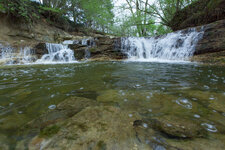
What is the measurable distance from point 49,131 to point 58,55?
891cm

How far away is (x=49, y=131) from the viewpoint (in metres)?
0.88

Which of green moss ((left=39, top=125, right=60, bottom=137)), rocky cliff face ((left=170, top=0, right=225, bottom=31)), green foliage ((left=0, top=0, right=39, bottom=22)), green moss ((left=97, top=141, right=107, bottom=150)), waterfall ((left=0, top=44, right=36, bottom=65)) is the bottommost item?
green moss ((left=97, top=141, right=107, bottom=150))

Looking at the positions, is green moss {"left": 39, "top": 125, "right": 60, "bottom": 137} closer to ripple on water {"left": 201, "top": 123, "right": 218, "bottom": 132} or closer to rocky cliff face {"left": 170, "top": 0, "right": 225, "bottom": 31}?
ripple on water {"left": 201, "top": 123, "right": 218, "bottom": 132}

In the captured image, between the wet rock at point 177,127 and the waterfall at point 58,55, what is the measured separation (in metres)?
8.66

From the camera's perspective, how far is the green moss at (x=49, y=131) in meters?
0.84

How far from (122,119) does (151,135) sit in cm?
29

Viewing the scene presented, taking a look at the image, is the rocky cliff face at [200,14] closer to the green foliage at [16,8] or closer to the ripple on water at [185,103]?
the ripple on water at [185,103]

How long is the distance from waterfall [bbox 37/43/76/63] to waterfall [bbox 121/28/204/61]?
463cm

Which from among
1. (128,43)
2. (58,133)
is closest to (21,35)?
(128,43)

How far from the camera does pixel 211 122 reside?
98 cm

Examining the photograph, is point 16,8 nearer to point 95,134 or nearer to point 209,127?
point 95,134

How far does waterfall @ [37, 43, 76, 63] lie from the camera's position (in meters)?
8.44

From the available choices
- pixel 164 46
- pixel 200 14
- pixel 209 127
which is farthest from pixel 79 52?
pixel 200 14

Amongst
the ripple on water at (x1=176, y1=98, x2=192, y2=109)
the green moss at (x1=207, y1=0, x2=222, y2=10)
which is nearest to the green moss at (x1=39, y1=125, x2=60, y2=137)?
the ripple on water at (x1=176, y1=98, x2=192, y2=109)
